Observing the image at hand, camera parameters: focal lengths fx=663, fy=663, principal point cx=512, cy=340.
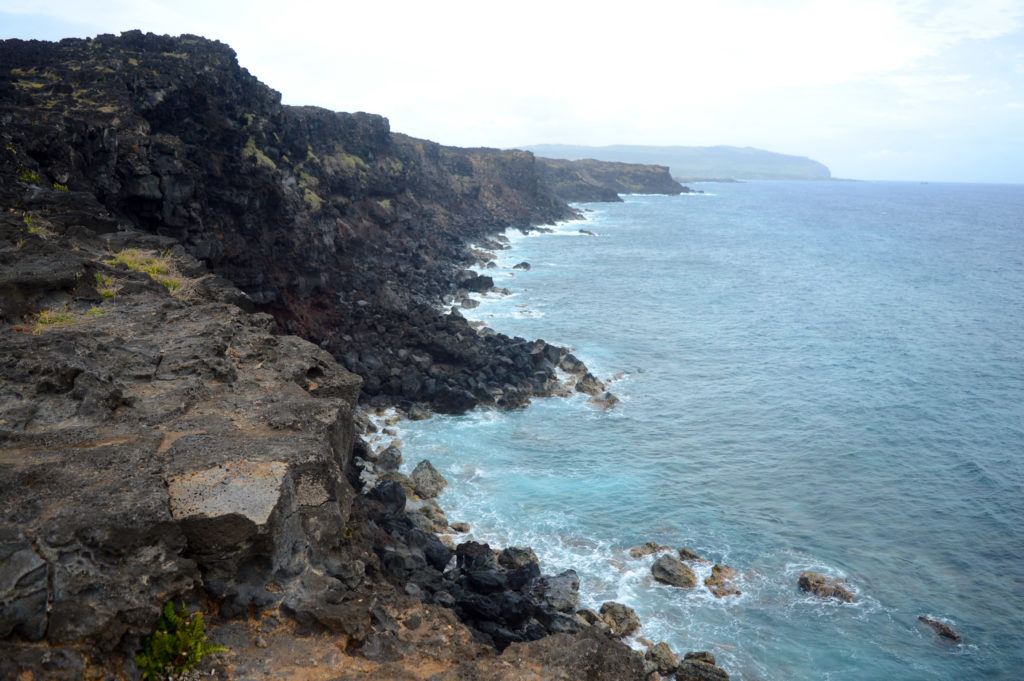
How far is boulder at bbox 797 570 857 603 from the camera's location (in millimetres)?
21594

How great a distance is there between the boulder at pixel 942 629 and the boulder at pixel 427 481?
17.2 metres

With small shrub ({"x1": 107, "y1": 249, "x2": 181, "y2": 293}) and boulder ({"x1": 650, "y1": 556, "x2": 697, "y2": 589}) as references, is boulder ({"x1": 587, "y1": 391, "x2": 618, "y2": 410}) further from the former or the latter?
small shrub ({"x1": 107, "y1": 249, "x2": 181, "y2": 293})

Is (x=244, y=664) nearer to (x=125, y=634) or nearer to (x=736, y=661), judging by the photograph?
(x=125, y=634)

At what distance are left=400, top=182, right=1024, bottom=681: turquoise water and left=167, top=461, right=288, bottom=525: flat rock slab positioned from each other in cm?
1296

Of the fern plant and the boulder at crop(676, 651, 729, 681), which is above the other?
the fern plant

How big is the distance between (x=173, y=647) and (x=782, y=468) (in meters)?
26.7

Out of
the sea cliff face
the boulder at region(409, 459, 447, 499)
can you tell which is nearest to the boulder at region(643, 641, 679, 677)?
the sea cliff face

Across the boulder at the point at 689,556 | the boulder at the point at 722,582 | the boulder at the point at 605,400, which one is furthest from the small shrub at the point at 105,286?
the boulder at the point at 605,400

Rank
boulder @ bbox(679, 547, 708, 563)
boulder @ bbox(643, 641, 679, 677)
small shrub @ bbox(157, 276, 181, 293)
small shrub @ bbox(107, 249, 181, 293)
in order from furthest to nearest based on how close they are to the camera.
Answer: boulder @ bbox(679, 547, 708, 563), small shrub @ bbox(107, 249, 181, 293), small shrub @ bbox(157, 276, 181, 293), boulder @ bbox(643, 641, 679, 677)

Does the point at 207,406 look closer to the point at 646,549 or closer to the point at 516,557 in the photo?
the point at 516,557

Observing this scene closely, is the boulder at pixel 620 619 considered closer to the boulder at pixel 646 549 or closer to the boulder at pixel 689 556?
the boulder at pixel 646 549

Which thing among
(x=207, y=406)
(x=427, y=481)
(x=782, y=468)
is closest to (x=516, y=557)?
(x=427, y=481)

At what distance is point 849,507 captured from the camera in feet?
88.3

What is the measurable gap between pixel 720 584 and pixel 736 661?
136 inches
